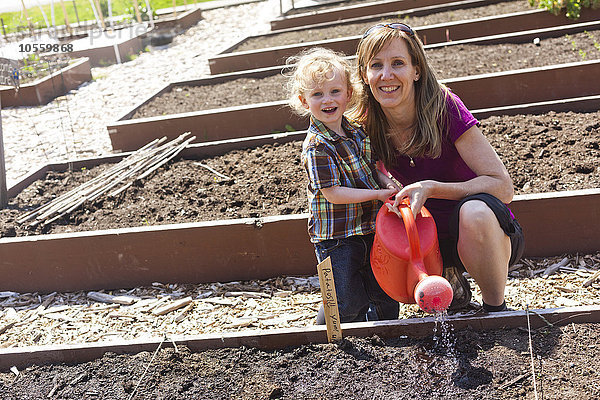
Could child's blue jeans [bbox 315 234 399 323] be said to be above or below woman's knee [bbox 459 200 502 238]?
below

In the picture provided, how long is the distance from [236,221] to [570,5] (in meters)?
5.20

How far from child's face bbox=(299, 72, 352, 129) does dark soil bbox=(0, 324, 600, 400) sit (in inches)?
36.7

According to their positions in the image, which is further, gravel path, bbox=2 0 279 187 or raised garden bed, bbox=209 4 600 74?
raised garden bed, bbox=209 4 600 74

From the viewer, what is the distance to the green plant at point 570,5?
21.4ft

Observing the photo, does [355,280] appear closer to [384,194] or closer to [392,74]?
[384,194]

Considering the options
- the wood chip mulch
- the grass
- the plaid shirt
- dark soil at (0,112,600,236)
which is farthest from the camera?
the grass

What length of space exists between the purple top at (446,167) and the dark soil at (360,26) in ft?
17.4

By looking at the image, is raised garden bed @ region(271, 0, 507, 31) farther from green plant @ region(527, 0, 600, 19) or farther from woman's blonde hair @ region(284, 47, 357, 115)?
woman's blonde hair @ region(284, 47, 357, 115)

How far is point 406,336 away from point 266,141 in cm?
250

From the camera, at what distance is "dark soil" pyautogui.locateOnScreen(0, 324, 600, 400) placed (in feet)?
6.97

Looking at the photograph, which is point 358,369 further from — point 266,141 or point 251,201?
point 266,141

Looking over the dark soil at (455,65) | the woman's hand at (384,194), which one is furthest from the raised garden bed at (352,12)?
the woman's hand at (384,194)

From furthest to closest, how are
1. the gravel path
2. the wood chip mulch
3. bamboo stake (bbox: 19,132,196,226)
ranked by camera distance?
the gravel path
bamboo stake (bbox: 19,132,196,226)
the wood chip mulch

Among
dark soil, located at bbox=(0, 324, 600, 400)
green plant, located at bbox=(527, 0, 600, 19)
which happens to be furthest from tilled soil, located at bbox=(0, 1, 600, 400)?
green plant, located at bbox=(527, 0, 600, 19)
